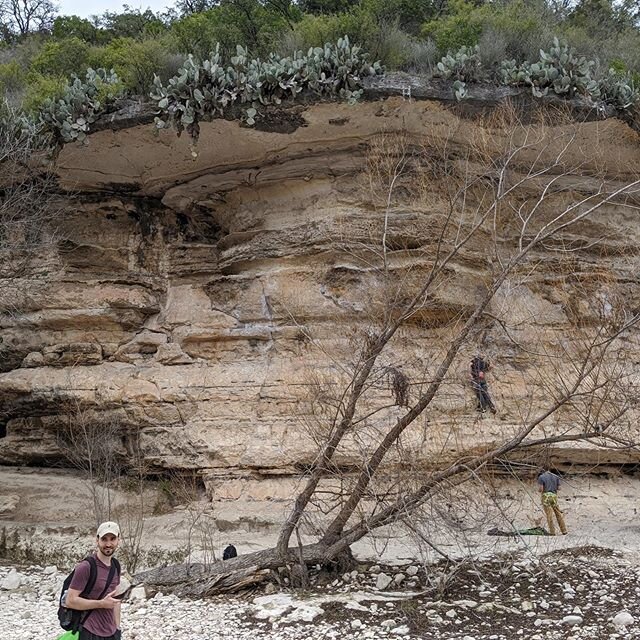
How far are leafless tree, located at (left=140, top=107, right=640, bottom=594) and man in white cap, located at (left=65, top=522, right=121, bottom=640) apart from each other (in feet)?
8.97

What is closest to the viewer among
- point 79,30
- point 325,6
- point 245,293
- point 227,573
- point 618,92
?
point 227,573

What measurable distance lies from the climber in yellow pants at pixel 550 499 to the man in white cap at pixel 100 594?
5759 mm

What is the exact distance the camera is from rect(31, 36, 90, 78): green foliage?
12289 mm

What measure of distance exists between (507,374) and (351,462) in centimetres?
290

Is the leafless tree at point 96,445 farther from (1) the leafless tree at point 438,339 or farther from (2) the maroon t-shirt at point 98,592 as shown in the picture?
(2) the maroon t-shirt at point 98,592

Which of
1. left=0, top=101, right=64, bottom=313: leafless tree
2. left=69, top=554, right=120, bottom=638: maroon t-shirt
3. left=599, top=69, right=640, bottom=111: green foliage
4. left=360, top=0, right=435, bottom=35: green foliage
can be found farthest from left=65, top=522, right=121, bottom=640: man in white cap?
left=360, top=0, right=435, bottom=35: green foliage

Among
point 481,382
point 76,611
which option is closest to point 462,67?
point 481,382

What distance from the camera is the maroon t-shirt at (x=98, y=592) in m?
3.61

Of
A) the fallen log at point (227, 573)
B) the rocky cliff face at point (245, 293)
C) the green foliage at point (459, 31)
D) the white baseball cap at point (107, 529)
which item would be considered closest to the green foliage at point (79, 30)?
the rocky cliff face at point (245, 293)

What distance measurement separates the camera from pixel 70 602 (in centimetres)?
356

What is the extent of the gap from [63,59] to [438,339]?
832 centimetres

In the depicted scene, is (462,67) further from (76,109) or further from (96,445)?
(96,445)

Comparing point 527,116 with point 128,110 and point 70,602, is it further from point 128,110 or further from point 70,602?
point 70,602

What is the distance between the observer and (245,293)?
10.2 metres
